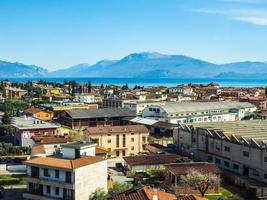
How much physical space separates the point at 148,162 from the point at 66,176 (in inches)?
529

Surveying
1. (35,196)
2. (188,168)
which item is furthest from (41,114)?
(35,196)

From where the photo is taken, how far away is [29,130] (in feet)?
181

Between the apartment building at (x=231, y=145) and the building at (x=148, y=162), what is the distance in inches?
164

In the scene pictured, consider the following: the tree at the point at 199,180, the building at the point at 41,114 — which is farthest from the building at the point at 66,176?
the building at the point at 41,114

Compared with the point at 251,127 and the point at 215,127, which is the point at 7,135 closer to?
the point at 215,127

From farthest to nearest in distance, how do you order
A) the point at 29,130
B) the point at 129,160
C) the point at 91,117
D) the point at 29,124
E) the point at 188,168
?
the point at 91,117 < the point at 29,124 < the point at 29,130 < the point at 129,160 < the point at 188,168

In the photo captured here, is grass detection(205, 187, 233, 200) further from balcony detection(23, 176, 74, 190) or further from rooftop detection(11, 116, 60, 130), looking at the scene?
rooftop detection(11, 116, 60, 130)

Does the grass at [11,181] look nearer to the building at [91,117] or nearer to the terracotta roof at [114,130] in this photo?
the terracotta roof at [114,130]

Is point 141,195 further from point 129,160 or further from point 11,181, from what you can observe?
point 129,160

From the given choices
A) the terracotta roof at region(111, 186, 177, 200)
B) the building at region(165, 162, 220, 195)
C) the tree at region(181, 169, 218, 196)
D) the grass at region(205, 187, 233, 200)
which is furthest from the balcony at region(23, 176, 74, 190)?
the grass at region(205, 187, 233, 200)

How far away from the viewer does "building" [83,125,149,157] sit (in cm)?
5181

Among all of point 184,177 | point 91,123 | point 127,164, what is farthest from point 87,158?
point 91,123

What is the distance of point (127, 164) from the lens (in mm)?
42406

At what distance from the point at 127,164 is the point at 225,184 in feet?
30.3
